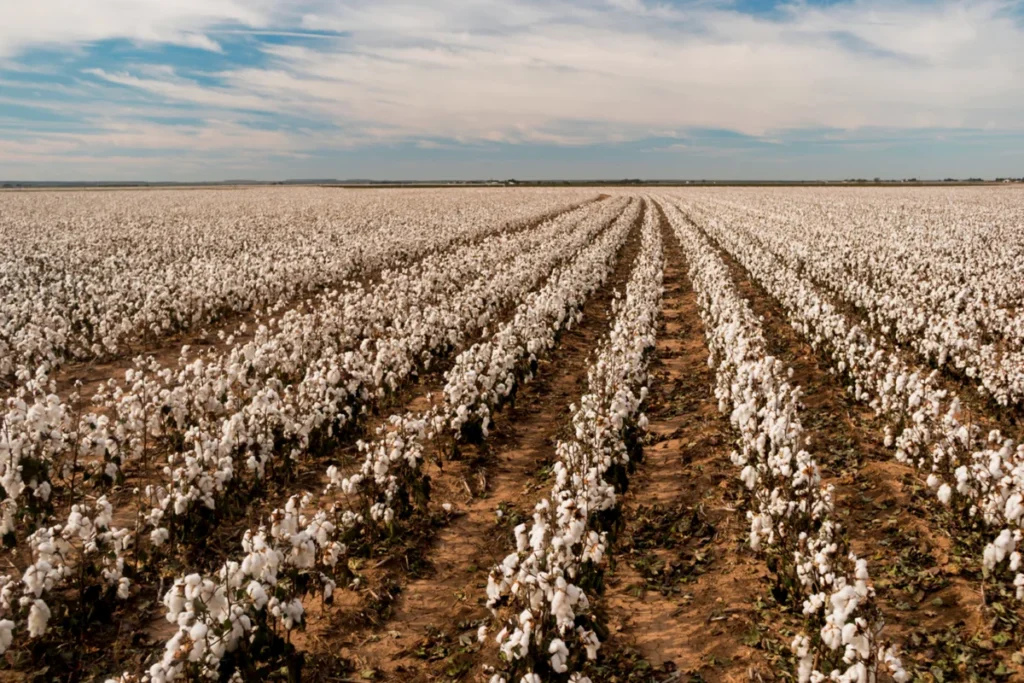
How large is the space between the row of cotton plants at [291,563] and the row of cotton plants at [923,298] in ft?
27.1

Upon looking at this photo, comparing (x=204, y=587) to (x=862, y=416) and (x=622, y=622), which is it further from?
(x=862, y=416)

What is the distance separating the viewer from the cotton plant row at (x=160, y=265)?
49.6 ft

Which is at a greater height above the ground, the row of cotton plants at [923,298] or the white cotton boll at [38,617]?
the row of cotton plants at [923,298]

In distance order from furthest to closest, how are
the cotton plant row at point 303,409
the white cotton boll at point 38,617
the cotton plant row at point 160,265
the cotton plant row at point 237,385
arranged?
the cotton plant row at point 160,265 < the cotton plant row at point 237,385 < the cotton plant row at point 303,409 < the white cotton boll at point 38,617

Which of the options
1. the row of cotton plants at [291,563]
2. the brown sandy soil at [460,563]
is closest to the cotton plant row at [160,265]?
the row of cotton plants at [291,563]

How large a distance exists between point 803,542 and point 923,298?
14.0m

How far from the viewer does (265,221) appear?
46.2 metres

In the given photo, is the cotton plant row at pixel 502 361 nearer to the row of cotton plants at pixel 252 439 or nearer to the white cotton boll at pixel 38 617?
the row of cotton plants at pixel 252 439


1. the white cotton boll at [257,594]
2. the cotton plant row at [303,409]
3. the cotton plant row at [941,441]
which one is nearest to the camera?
the white cotton boll at [257,594]

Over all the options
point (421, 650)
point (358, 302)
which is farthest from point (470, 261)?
point (421, 650)

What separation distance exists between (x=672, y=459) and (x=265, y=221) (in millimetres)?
43138

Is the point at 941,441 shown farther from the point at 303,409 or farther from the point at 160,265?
the point at 160,265

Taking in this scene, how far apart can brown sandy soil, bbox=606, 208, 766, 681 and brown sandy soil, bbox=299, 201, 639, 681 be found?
4.41ft

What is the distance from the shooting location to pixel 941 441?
800 centimetres
